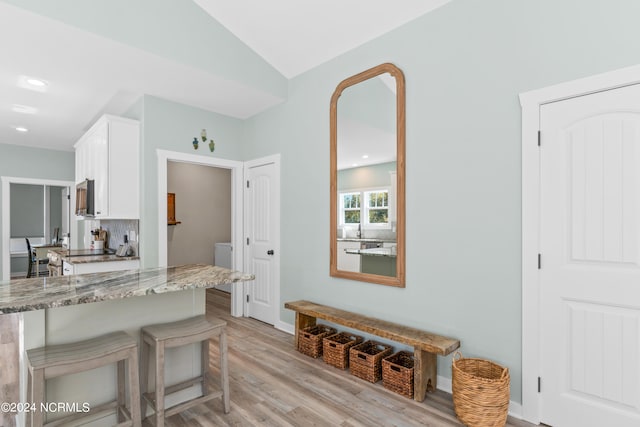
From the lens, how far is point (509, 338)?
2.36 m

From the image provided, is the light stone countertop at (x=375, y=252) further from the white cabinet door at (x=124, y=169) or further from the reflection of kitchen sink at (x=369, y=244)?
the white cabinet door at (x=124, y=169)

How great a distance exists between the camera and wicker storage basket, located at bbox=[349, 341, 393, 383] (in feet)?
9.18

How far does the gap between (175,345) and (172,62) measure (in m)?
2.50

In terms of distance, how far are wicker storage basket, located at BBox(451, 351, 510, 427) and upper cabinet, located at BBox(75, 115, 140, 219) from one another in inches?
142

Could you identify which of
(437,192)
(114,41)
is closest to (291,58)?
(114,41)

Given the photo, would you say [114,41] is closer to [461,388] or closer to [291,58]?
[291,58]

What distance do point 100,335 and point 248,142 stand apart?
319cm

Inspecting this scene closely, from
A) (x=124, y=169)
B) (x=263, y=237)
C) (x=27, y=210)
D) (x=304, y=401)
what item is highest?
(x=124, y=169)

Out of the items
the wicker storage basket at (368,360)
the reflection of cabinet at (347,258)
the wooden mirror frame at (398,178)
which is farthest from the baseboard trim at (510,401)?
the reflection of cabinet at (347,258)

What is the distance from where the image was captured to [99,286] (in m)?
1.91

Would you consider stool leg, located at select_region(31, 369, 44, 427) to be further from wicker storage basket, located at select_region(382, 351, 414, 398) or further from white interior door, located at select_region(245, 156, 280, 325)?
white interior door, located at select_region(245, 156, 280, 325)

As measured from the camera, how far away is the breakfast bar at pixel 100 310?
173 centimetres

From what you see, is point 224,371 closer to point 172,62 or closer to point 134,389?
point 134,389

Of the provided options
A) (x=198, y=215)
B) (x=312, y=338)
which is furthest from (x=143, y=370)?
(x=198, y=215)
